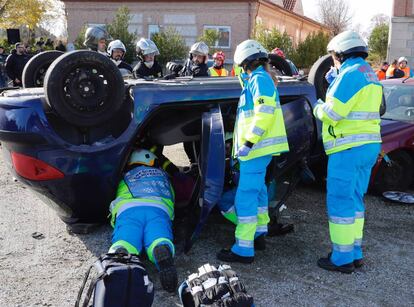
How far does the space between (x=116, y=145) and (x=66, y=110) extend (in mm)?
475

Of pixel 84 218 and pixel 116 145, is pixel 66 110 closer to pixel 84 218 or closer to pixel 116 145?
pixel 116 145

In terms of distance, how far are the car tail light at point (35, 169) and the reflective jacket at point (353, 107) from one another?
2.09 meters

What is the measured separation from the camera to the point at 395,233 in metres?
4.54

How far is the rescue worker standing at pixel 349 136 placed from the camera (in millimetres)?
3543

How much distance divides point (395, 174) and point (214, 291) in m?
3.87

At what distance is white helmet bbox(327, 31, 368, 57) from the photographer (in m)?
3.60

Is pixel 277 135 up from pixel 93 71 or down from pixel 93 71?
down

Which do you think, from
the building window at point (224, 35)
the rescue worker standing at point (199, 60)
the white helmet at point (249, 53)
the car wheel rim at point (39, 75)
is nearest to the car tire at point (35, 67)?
the car wheel rim at point (39, 75)

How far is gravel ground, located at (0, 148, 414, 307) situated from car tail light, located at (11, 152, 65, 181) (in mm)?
700

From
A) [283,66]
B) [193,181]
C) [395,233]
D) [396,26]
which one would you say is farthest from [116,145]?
[396,26]

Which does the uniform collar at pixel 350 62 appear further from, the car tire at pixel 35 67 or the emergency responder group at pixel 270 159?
the car tire at pixel 35 67

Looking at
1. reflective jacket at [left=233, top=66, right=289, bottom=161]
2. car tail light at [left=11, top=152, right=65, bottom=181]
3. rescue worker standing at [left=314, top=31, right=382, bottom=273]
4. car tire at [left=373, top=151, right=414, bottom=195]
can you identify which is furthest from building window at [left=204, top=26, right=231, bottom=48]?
car tail light at [left=11, top=152, right=65, bottom=181]

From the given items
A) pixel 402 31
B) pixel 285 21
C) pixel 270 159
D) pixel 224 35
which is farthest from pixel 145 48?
pixel 285 21

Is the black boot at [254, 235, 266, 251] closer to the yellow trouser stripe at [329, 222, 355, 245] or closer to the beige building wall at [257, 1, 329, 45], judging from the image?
the yellow trouser stripe at [329, 222, 355, 245]
